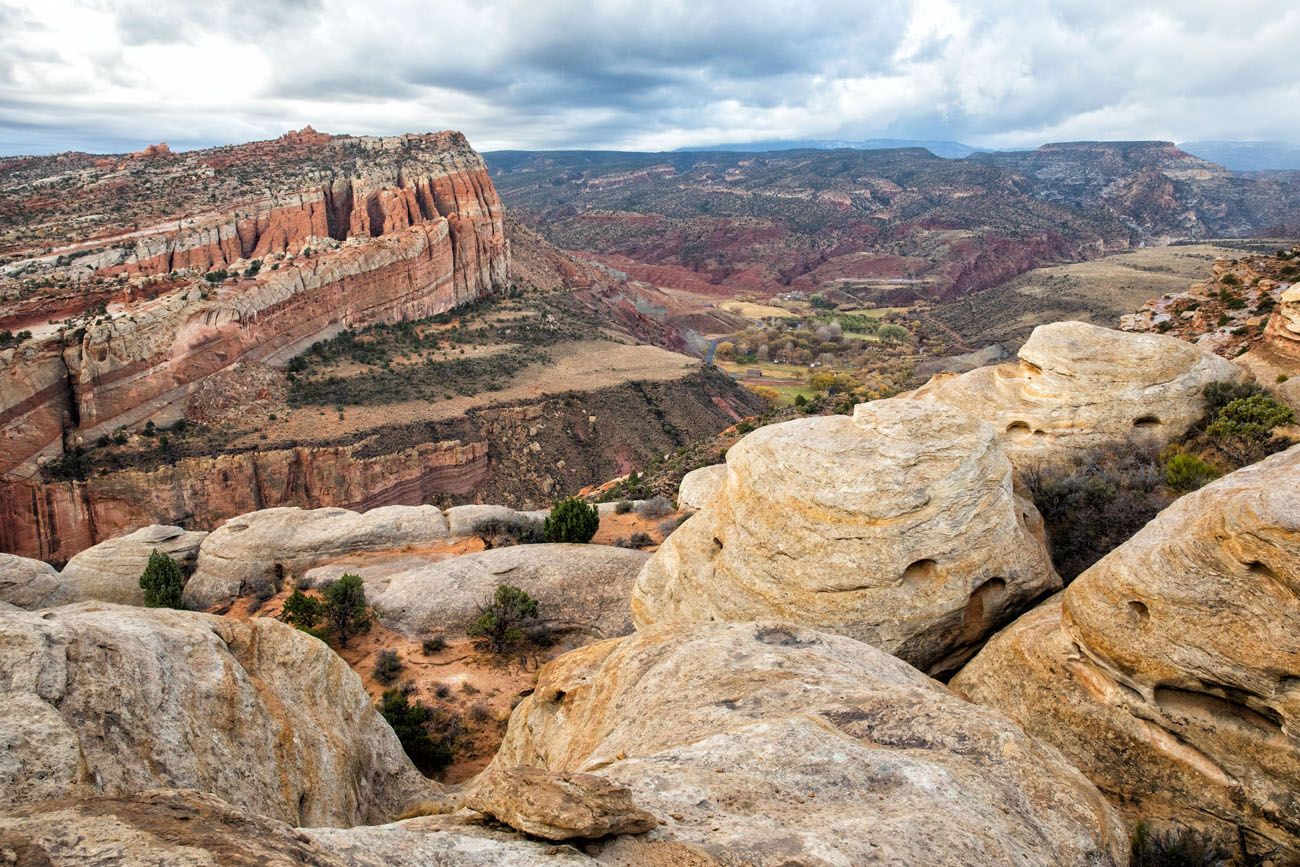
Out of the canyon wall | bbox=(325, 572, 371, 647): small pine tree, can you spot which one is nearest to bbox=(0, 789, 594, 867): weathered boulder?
bbox=(325, 572, 371, 647): small pine tree

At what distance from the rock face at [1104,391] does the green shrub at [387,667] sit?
1560cm

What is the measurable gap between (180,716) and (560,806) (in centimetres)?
559

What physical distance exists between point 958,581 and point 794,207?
186064 millimetres

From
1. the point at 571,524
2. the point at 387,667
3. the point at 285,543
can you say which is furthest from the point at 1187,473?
the point at 285,543

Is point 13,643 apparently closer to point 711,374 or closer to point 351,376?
point 351,376

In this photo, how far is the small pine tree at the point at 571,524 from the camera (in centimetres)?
2623

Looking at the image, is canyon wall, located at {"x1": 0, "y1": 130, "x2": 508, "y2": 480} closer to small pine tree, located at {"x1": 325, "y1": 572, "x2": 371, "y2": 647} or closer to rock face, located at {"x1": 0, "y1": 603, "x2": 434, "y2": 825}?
small pine tree, located at {"x1": 325, "y1": 572, "x2": 371, "y2": 647}

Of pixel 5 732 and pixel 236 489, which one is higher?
pixel 5 732

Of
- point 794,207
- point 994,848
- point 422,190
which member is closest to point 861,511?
point 994,848

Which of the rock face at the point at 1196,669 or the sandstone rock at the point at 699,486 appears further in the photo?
the sandstone rock at the point at 699,486

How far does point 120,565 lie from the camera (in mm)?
25750

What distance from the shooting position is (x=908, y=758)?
7.13 m

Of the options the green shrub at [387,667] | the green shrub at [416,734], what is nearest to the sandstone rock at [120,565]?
the green shrub at [387,667]

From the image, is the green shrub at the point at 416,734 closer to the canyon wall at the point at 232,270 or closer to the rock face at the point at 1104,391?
the rock face at the point at 1104,391
